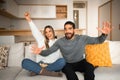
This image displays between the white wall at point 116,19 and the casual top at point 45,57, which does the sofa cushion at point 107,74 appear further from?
the white wall at point 116,19

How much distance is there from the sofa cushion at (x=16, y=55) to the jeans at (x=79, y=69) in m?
0.81

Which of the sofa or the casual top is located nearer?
the sofa

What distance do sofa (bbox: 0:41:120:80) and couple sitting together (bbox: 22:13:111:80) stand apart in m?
0.10

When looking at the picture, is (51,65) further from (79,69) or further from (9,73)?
(9,73)

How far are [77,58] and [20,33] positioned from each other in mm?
2896

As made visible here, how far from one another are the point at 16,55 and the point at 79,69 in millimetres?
1016

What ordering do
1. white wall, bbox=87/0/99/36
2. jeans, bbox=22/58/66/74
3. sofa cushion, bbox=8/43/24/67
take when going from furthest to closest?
white wall, bbox=87/0/99/36, sofa cushion, bbox=8/43/24/67, jeans, bbox=22/58/66/74

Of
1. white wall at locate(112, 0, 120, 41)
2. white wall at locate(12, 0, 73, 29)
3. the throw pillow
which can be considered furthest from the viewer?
white wall at locate(12, 0, 73, 29)

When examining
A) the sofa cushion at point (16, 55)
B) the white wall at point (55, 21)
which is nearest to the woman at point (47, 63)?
the sofa cushion at point (16, 55)

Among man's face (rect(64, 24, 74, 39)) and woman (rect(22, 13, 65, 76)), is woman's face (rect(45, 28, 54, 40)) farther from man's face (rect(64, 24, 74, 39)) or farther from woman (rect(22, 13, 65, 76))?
man's face (rect(64, 24, 74, 39))

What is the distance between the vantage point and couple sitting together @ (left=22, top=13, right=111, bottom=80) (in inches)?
99.0

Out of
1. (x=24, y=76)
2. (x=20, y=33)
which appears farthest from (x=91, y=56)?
(x=20, y=33)

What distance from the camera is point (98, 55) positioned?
9.36 ft

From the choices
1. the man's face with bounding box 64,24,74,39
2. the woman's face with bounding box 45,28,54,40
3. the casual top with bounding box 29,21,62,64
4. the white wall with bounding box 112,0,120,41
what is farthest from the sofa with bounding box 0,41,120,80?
the white wall with bounding box 112,0,120,41
